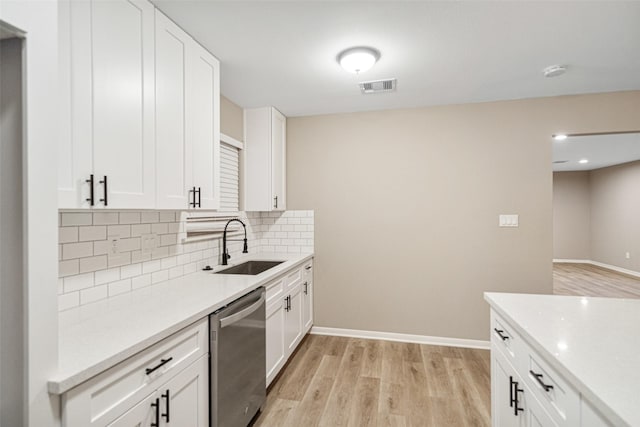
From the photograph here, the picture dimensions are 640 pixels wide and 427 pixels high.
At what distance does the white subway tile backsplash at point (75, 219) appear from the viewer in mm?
1470

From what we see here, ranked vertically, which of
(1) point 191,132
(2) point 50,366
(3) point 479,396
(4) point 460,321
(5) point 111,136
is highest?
(1) point 191,132

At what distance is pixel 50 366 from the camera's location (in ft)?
2.91

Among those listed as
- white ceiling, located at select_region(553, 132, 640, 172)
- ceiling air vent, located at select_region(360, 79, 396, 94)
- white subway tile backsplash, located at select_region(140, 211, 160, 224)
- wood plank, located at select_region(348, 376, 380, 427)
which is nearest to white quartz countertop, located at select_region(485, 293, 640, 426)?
wood plank, located at select_region(348, 376, 380, 427)

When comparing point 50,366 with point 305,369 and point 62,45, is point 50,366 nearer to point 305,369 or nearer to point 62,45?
point 62,45

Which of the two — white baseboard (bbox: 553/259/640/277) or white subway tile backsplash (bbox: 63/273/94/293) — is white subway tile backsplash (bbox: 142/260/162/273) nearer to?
white subway tile backsplash (bbox: 63/273/94/293)

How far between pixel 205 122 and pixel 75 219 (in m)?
→ 0.98

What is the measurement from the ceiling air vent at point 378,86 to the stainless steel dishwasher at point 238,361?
192cm

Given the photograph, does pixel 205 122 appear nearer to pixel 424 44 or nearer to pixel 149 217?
pixel 149 217

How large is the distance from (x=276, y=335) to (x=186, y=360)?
3.61 ft

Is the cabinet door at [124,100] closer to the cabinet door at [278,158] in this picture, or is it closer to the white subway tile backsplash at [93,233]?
the white subway tile backsplash at [93,233]

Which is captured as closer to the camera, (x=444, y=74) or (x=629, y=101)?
(x=444, y=74)

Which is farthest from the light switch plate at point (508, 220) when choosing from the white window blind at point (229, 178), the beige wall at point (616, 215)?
the beige wall at point (616, 215)

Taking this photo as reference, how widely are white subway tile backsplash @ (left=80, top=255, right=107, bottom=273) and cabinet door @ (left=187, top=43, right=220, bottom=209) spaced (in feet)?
2.04

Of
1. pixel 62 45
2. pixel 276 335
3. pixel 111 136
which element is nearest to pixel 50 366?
pixel 111 136
